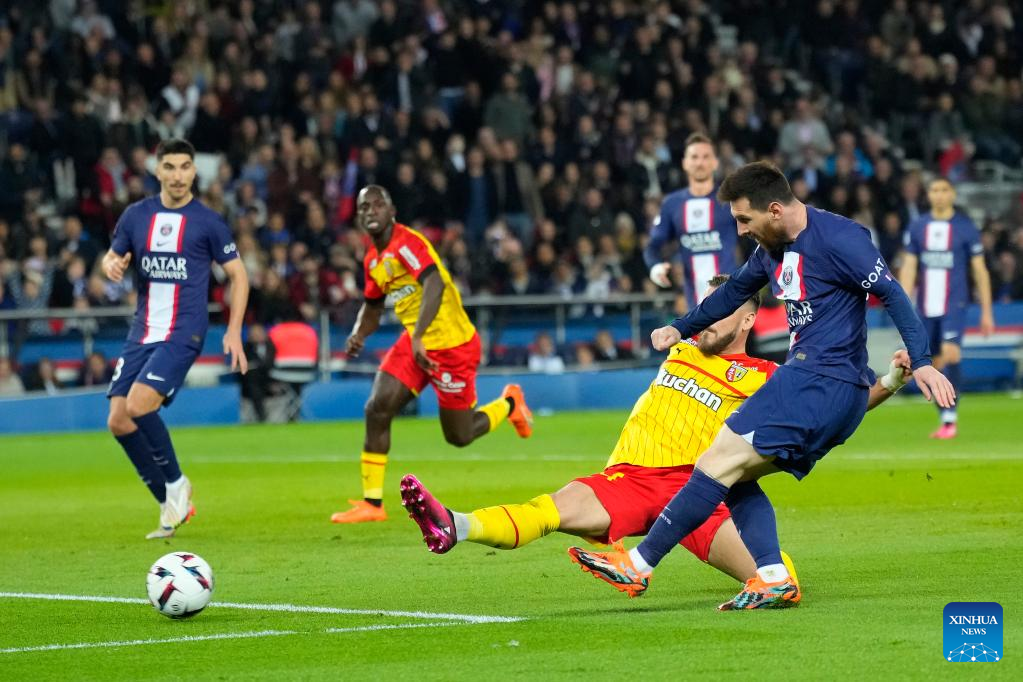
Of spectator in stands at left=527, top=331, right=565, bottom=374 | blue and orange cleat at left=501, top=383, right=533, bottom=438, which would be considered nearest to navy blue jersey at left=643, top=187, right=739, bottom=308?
blue and orange cleat at left=501, top=383, right=533, bottom=438

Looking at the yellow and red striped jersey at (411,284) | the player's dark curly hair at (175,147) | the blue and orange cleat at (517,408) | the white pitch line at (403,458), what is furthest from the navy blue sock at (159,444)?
the white pitch line at (403,458)

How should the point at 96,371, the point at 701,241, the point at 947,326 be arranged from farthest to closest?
the point at 96,371
the point at 947,326
the point at 701,241

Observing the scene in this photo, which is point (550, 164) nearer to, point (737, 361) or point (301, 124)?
point (301, 124)

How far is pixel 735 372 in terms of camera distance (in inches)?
312

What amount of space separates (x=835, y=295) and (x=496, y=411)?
6.83m

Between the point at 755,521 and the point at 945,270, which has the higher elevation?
the point at 755,521

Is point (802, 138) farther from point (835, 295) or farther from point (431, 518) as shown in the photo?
point (431, 518)

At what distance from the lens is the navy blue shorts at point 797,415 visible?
270 inches

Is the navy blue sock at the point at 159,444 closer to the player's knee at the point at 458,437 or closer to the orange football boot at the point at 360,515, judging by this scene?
the orange football boot at the point at 360,515

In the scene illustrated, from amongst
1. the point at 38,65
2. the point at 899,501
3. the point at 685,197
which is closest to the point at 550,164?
the point at 38,65

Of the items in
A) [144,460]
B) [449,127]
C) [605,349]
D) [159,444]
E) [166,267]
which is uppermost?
[449,127]

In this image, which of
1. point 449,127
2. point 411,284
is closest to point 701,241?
point 411,284

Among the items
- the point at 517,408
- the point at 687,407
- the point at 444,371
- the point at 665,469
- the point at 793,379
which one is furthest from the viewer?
the point at 517,408

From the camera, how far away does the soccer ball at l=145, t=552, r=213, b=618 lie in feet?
23.5
